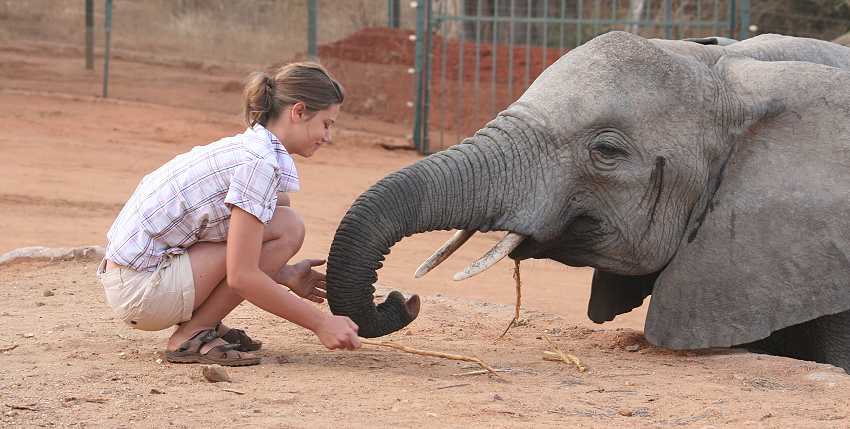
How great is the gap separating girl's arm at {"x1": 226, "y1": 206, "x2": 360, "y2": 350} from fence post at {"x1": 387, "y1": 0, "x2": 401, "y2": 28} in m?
14.4

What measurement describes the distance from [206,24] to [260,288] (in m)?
17.1

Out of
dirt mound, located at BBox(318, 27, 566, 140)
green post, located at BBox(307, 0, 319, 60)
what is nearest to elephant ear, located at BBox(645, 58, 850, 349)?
green post, located at BBox(307, 0, 319, 60)

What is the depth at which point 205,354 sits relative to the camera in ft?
17.5

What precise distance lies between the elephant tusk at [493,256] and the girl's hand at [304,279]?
0.61 meters

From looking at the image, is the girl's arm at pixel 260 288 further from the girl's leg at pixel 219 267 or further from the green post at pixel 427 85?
the green post at pixel 427 85

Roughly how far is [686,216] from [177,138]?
35.6 feet

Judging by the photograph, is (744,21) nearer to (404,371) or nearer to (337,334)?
(404,371)

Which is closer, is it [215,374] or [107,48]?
[215,374]

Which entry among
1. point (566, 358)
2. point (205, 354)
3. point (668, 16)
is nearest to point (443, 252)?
point (566, 358)

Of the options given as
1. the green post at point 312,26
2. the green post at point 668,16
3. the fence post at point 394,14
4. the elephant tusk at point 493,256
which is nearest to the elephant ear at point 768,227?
the elephant tusk at point 493,256

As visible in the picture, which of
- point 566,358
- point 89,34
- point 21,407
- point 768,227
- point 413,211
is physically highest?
point 89,34

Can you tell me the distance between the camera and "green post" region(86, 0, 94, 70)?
18875 millimetres

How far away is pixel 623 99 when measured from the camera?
5590 millimetres

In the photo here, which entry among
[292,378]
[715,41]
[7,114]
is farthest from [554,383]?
[7,114]
